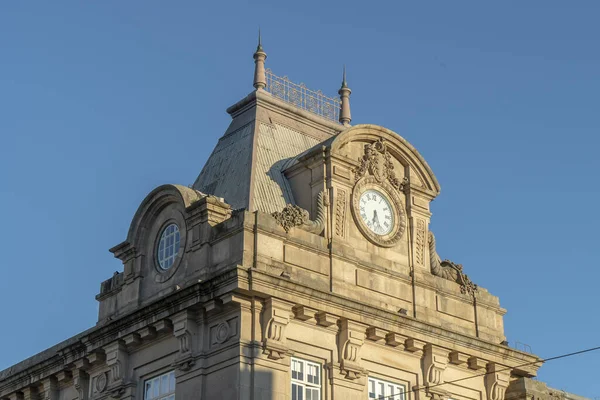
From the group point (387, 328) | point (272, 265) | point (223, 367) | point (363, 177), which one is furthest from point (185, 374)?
point (363, 177)

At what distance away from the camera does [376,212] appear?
1777 inches

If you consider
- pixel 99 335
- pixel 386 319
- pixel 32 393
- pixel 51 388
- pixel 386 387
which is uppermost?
pixel 386 319

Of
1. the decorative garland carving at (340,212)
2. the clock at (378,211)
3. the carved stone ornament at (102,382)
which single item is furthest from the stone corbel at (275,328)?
the carved stone ornament at (102,382)

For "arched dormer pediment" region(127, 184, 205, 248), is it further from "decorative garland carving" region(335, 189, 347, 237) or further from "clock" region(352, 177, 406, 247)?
"clock" region(352, 177, 406, 247)

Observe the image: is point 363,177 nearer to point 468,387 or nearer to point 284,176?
point 284,176

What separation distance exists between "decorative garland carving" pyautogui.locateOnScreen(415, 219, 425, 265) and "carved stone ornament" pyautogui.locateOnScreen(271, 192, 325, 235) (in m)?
4.51

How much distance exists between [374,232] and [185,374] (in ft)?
29.7

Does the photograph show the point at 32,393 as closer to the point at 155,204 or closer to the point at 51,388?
the point at 51,388

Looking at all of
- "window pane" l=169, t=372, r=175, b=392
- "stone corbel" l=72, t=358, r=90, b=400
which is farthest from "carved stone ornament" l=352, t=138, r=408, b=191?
Result: "stone corbel" l=72, t=358, r=90, b=400

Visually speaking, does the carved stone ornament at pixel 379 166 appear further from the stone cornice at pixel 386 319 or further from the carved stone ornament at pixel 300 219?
the stone cornice at pixel 386 319

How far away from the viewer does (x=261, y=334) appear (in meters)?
39.4

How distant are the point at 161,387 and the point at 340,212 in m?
8.80

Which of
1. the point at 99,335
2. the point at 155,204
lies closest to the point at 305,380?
the point at 99,335

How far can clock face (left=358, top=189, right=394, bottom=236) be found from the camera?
1761 inches
